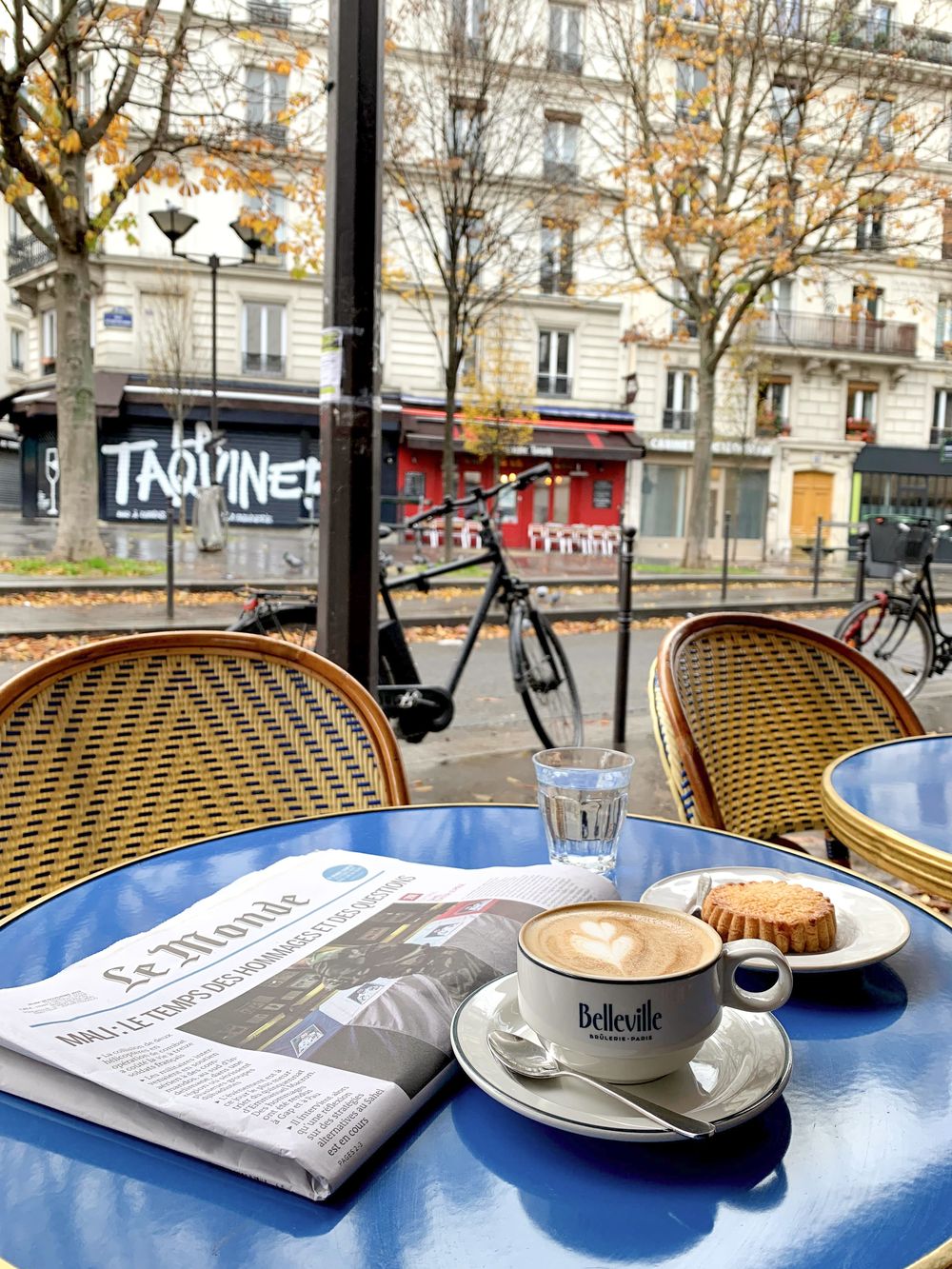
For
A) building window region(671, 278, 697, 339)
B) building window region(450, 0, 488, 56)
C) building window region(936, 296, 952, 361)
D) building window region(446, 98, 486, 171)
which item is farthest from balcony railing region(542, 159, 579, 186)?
building window region(936, 296, 952, 361)

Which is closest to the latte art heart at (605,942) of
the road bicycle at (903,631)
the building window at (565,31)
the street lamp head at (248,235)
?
the road bicycle at (903,631)

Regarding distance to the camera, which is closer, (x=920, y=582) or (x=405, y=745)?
(x=405, y=745)

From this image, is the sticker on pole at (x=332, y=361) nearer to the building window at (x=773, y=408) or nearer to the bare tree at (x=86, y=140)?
the bare tree at (x=86, y=140)

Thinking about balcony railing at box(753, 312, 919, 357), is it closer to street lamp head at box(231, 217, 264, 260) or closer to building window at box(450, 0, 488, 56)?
building window at box(450, 0, 488, 56)

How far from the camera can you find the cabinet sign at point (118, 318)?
24.3m

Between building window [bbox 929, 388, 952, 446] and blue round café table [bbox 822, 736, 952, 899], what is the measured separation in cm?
3121

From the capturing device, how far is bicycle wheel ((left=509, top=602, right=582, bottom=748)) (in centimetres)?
484

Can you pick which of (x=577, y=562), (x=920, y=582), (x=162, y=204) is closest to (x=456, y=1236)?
(x=920, y=582)

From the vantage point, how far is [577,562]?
20188 mm

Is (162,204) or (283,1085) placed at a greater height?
(162,204)

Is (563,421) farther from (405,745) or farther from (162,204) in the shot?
(405,745)

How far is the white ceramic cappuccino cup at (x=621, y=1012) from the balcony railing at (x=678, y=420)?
28060mm

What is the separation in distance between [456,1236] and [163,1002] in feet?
1.11

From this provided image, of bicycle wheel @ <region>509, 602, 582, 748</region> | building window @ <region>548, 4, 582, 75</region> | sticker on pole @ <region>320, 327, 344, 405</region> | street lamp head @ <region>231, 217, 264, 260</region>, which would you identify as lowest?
bicycle wheel @ <region>509, 602, 582, 748</region>
